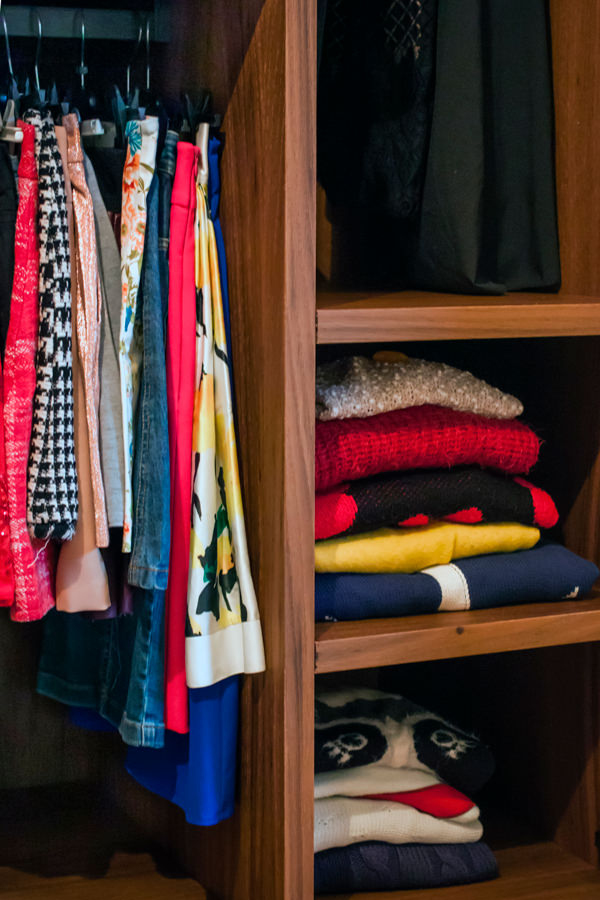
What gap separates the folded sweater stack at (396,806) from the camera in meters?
1.21

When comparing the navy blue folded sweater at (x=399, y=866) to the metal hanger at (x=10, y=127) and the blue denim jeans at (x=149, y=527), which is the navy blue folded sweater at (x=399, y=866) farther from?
the metal hanger at (x=10, y=127)

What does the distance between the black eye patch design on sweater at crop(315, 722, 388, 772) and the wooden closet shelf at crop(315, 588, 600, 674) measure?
239 millimetres

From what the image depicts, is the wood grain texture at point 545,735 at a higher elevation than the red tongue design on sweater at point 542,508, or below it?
below

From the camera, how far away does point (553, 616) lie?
1.12 metres

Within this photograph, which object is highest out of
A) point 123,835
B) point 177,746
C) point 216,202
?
point 216,202

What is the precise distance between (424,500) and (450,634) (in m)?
0.17

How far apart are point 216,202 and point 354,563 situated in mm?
463

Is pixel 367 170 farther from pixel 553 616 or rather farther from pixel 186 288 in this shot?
pixel 553 616

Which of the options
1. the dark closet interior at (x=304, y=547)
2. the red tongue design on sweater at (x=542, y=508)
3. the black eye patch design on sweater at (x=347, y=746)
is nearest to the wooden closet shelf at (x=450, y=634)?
the dark closet interior at (x=304, y=547)

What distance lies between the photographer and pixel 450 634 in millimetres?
1075

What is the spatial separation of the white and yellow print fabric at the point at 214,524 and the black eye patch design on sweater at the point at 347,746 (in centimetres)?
28

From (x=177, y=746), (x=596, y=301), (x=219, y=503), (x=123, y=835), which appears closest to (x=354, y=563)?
(x=219, y=503)

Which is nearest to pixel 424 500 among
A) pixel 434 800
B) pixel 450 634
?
pixel 450 634

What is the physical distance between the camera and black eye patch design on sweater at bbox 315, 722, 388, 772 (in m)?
1.25
